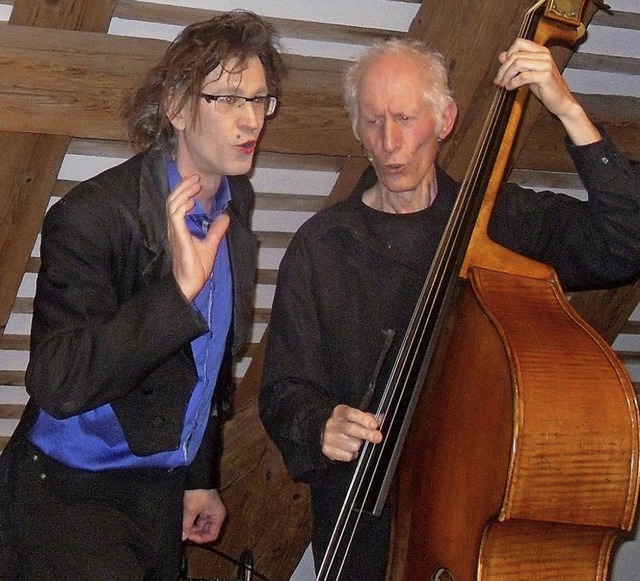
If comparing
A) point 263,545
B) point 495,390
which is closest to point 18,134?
point 495,390

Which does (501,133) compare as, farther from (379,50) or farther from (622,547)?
(622,547)

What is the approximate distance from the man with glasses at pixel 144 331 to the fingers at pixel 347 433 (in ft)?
0.93

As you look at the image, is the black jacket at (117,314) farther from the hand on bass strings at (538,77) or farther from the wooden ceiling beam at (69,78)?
the hand on bass strings at (538,77)

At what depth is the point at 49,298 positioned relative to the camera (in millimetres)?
1758

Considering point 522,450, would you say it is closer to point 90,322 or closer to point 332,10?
point 90,322

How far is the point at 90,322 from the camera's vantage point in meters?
1.74

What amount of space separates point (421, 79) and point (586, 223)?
440 mm

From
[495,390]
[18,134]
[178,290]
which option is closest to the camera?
[495,390]

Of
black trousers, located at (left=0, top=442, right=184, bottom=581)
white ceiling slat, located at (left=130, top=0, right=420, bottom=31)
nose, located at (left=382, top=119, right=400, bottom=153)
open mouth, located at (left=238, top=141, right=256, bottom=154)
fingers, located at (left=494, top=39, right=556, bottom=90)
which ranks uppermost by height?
fingers, located at (left=494, top=39, right=556, bottom=90)

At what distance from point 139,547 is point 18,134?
1065mm

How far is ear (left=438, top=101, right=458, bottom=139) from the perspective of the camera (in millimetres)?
2070

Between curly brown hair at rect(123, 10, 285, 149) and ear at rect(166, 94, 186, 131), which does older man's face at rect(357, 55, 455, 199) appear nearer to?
curly brown hair at rect(123, 10, 285, 149)

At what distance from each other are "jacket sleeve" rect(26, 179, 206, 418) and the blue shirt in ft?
0.41

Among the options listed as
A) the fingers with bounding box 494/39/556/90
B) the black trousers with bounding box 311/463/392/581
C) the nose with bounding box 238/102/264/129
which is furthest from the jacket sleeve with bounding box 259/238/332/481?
the fingers with bounding box 494/39/556/90
